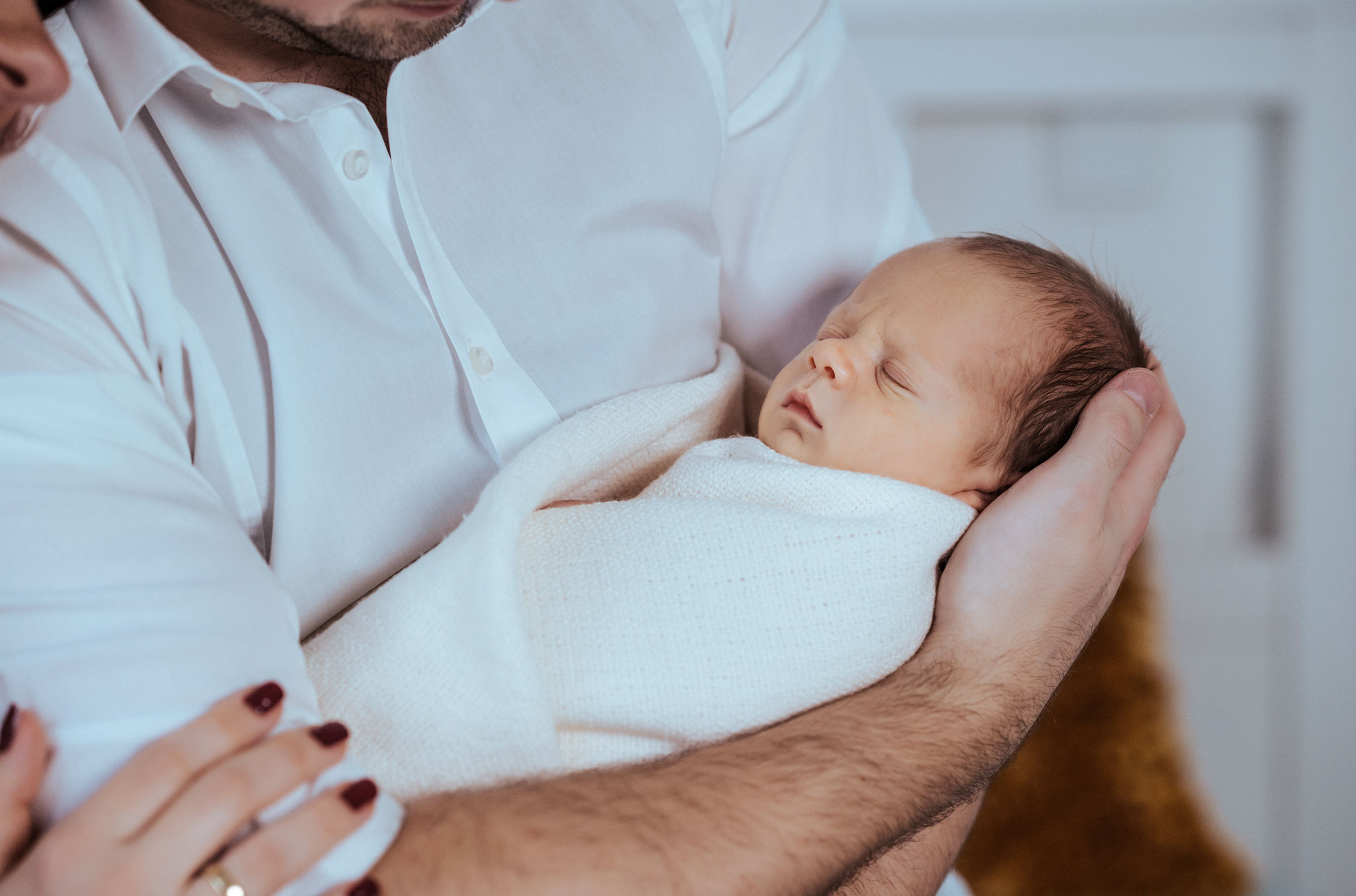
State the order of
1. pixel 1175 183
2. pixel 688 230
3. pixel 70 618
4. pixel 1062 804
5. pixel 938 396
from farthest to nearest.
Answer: pixel 1175 183 → pixel 1062 804 → pixel 688 230 → pixel 938 396 → pixel 70 618

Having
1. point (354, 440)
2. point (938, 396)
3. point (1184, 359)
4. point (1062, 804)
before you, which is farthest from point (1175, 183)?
point (354, 440)

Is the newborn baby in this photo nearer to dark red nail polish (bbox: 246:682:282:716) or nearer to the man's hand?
the man's hand

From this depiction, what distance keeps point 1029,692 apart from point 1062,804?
1.14 m

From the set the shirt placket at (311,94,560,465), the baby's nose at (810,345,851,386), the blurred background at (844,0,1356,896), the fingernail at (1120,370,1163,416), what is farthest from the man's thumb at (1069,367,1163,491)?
the blurred background at (844,0,1356,896)

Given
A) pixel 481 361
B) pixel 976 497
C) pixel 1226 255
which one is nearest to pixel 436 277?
pixel 481 361

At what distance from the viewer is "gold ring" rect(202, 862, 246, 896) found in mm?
559

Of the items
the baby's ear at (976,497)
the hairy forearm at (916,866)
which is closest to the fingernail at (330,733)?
the hairy forearm at (916,866)

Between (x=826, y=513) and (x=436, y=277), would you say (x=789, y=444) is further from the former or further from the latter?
(x=436, y=277)

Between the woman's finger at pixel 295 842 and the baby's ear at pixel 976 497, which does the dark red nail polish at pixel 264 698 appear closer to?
the woman's finger at pixel 295 842

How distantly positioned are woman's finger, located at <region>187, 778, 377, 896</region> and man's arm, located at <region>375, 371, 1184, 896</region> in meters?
0.04

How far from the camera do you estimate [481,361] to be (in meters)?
0.87

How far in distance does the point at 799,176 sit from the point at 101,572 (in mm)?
785

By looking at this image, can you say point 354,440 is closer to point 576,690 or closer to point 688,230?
point 576,690

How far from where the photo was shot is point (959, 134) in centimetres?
211
